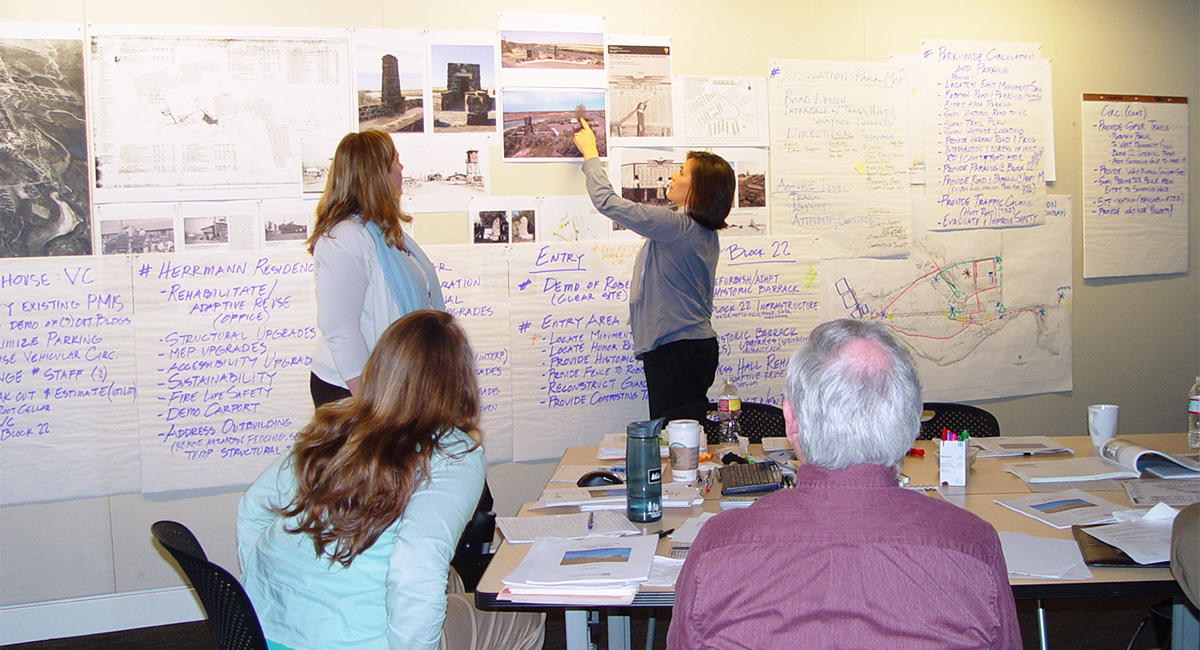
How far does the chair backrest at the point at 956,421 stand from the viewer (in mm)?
3049

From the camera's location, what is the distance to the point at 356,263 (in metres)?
2.75

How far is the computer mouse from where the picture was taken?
2.32 metres

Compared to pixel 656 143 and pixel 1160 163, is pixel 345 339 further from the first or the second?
pixel 1160 163

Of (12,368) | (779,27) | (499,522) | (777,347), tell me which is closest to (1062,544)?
(499,522)

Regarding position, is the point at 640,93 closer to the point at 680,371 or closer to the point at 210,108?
the point at 680,371

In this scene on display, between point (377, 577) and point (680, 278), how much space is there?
2205mm

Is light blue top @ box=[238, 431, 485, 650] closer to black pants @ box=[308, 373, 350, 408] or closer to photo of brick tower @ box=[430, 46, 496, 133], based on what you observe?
black pants @ box=[308, 373, 350, 408]

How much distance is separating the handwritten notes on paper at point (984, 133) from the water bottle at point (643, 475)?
2.84 metres

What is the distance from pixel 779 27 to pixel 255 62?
2327 mm

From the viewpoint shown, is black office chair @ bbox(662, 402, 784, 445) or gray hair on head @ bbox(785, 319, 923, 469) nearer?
gray hair on head @ bbox(785, 319, 923, 469)

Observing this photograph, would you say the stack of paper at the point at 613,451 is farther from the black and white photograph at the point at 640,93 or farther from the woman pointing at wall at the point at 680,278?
the black and white photograph at the point at 640,93

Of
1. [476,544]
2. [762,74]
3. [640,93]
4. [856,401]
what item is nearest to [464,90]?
[640,93]

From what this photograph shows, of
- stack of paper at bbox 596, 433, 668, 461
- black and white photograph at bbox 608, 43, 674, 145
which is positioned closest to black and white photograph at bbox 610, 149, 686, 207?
black and white photograph at bbox 608, 43, 674, 145

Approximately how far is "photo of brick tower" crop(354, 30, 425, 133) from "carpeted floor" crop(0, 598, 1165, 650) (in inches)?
84.9
